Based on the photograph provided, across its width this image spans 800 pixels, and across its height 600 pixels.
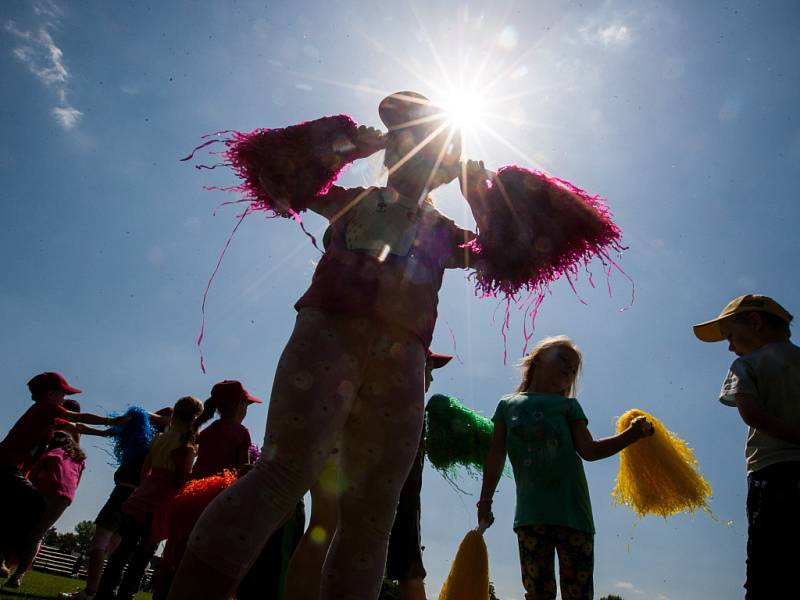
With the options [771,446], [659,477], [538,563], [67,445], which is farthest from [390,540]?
[67,445]

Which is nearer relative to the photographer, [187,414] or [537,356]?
[537,356]

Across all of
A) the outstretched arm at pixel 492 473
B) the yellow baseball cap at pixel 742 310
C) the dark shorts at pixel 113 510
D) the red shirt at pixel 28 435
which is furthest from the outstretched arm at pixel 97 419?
the yellow baseball cap at pixel 742 310

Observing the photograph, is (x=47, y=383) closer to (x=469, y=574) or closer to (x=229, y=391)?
(x=229, y=391)

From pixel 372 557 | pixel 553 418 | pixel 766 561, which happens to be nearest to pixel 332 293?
pixel 372 557

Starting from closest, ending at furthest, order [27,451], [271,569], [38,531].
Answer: [271,569], [27,451], [38,531]

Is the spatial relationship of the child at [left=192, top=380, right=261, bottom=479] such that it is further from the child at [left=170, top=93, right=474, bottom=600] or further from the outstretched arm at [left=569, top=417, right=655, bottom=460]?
the child at [left=170, top=93, right=474, bottom=600]

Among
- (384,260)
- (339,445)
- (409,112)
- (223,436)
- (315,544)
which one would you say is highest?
(409,112)

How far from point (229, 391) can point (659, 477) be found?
3.35 meters

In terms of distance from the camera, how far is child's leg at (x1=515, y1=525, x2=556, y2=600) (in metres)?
2.86

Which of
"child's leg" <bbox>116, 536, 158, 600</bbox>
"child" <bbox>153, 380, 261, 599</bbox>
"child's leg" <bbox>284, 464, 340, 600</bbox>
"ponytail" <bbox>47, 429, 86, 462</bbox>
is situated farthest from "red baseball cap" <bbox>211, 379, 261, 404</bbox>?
"ponytail" <bbox>47, 429, 86, 462</bbox>

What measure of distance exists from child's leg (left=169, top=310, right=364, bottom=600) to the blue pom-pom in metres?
5.06

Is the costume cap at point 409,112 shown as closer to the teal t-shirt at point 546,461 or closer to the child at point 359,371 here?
the child at point 359,371

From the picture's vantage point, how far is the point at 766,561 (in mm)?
2486

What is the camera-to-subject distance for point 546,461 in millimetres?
3107
